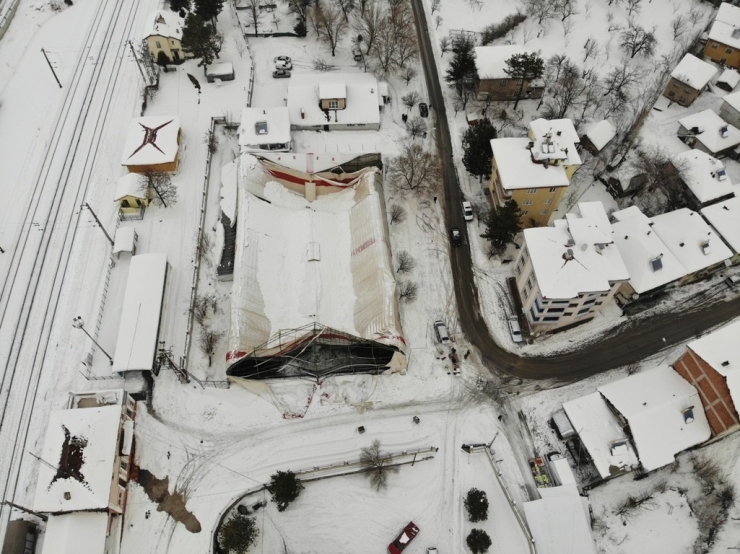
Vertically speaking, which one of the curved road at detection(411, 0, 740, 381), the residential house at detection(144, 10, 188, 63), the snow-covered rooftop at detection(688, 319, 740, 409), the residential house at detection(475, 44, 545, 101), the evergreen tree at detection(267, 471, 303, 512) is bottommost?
the evergreen tree at detection(267, 471, 303, 512)

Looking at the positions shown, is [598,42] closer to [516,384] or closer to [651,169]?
[651,169]

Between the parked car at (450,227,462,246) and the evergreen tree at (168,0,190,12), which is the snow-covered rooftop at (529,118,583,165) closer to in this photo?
the parked car at (450,227,462,246)

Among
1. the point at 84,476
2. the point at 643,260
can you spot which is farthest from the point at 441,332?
the point at 84,476

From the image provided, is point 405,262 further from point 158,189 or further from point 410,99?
point 158,189

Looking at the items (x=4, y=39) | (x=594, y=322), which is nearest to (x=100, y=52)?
(x=4, y=39)

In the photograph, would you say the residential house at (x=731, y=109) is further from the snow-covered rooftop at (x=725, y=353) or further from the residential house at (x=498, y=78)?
the snow-covered rooftop at (x=725, y=353)

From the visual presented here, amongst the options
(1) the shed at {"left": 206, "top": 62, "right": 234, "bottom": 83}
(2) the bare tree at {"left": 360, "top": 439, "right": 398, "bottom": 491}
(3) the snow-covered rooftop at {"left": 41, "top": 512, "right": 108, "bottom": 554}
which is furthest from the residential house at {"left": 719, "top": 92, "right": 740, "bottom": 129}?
(3) the snow-covered rooftop at {"left": 41, "top": 512, "right": 108, "bottom": 554}
